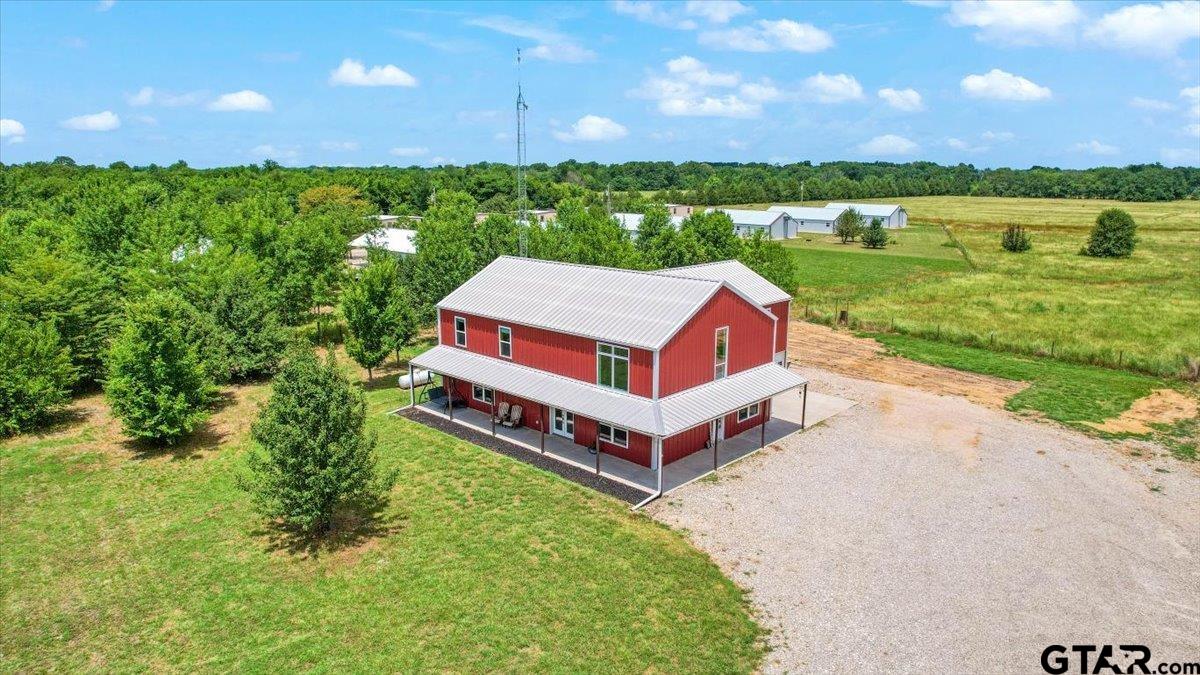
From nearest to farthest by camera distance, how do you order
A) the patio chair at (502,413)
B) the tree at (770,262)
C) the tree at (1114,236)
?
1. the patio chair at (502,413)
2. the tree at (770,262)
3. the tree at (1114,236)

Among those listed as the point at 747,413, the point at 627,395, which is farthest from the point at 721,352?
the point at 627,395

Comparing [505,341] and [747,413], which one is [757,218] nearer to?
[747,413]

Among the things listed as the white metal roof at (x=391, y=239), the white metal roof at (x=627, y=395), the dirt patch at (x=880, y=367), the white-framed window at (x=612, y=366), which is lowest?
the dirt patch at (x=880, y=367)

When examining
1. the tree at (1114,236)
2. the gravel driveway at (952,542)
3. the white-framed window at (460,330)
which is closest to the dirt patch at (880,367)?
the gravel driveway at (952,542)

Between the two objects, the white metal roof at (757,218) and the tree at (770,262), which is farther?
the white metal roof at (757,218)

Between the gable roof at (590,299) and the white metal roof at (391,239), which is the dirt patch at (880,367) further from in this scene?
the white metal roof at (391,239)

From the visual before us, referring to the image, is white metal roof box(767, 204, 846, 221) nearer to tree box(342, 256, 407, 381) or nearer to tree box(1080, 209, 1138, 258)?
tree box(1080, 209, 1138, 258)

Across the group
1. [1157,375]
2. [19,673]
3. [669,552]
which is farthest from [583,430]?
[1157,375]

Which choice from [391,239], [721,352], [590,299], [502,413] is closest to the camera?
[721,352]
